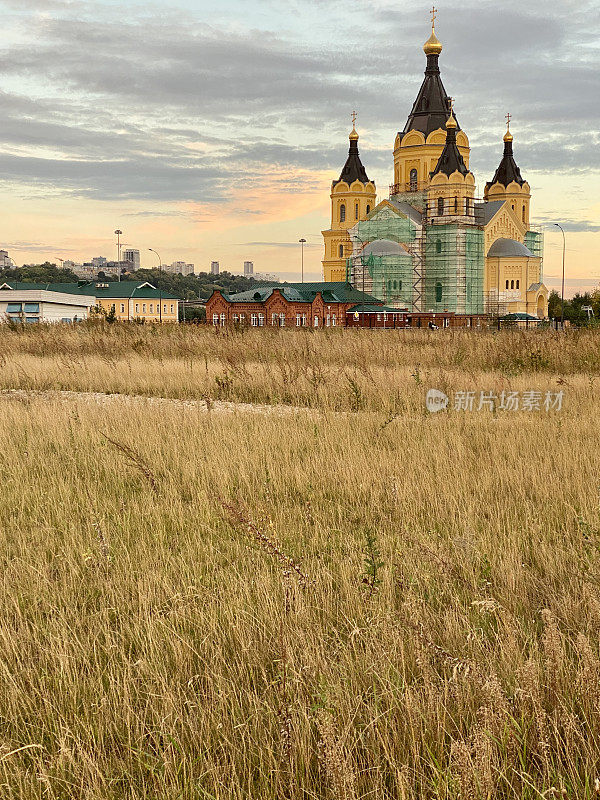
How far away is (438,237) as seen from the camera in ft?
208

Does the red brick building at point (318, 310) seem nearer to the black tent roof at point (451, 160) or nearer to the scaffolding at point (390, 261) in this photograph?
the scaffolding at point (390, 261)

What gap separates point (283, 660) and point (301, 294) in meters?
56.3

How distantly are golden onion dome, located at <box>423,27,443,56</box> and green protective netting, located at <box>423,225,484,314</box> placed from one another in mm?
21239

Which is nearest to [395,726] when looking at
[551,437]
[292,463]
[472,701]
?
[472,701]

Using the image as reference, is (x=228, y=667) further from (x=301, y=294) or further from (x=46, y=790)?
(x=301, y=294)

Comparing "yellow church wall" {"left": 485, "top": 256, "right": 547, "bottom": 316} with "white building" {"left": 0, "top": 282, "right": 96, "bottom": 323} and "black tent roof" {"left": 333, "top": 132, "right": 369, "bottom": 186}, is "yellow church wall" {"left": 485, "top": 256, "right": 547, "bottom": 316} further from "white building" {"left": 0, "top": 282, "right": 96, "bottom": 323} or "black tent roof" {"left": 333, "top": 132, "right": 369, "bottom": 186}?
"white building" {"left": 0, "top": 282, "right": 96, "bottom": 323}

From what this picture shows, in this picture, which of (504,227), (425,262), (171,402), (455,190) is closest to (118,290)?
(425,262)

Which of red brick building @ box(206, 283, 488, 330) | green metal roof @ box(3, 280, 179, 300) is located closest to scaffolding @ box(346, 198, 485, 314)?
red brick building @ box(206, 283, 488, 330)

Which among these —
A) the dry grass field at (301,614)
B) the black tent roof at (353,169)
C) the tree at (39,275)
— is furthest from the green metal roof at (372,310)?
the tree at (39,275)

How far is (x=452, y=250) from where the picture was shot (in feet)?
205

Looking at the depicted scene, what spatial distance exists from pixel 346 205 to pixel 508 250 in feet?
59.2

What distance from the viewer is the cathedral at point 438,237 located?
62.2 meters

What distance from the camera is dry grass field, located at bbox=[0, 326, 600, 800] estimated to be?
222cm

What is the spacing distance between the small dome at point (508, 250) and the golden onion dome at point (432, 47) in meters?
21.9
